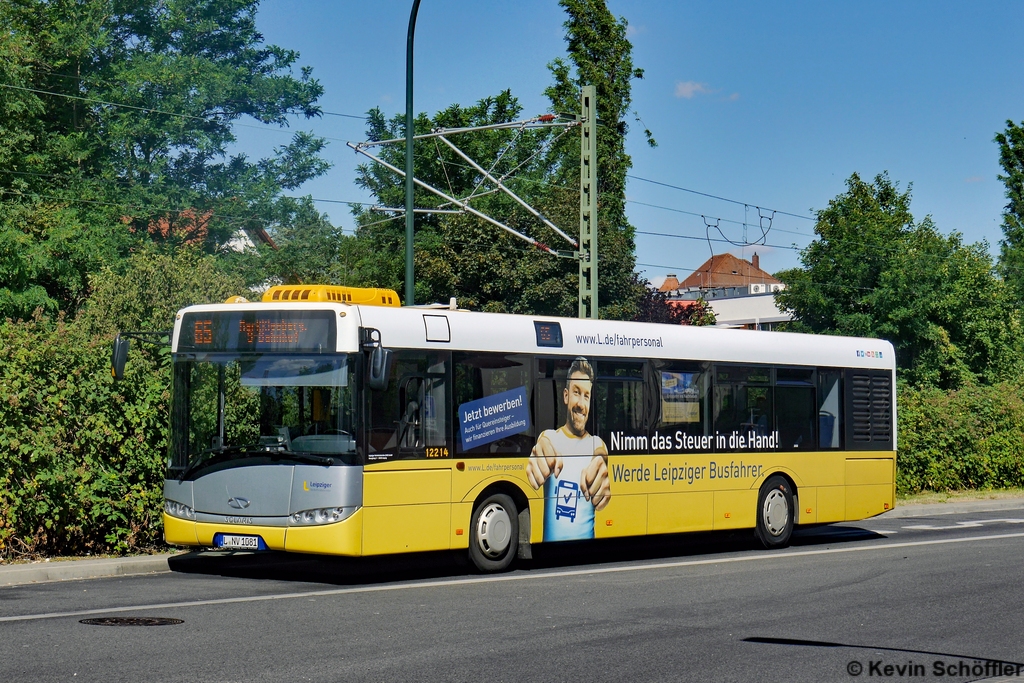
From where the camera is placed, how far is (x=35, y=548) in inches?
548

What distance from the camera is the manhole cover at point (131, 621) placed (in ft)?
31.9

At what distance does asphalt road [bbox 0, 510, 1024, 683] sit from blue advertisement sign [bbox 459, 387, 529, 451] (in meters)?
1.42

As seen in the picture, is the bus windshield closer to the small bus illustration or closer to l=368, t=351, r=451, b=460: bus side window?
l=368, t=351, r=451, b=460: bus side window

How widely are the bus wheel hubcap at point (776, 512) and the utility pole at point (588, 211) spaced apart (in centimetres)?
693

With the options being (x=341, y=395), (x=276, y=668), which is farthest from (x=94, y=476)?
(x=276, y=668)

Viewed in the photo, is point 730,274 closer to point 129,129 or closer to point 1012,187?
point 1012,187

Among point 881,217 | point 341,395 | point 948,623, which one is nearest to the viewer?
point 948,623

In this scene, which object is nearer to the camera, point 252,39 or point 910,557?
point 910,557

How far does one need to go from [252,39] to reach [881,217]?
86.0 ft

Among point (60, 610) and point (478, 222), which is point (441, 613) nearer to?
point (60, 610)

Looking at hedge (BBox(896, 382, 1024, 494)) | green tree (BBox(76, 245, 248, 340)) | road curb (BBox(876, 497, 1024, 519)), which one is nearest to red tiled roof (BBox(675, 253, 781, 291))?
hedge (BBox(896, 382, 1024, 494))

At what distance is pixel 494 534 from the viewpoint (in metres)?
14.0

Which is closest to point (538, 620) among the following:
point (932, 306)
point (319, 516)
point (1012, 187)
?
point (319, 516)

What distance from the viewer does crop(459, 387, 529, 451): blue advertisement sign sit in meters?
13.7
